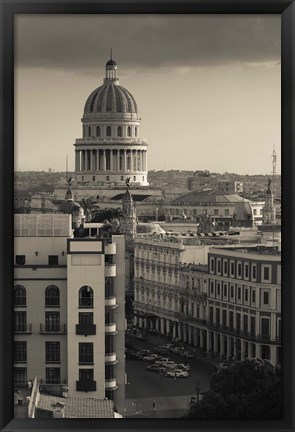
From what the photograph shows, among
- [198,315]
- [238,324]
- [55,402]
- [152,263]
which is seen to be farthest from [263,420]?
Result: [152,263]

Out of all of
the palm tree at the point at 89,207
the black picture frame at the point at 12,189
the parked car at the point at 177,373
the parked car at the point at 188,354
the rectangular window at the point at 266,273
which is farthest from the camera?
the palm tree at the point at 89,207

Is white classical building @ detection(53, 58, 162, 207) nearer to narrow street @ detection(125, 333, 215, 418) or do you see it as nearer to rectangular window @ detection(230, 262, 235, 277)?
rectangular window @ detection(230, 262, 235, 277)

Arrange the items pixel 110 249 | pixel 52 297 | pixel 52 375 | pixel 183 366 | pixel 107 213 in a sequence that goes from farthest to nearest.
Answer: pixel 107 213
pixel 183 366
pixel 110 249
pixel 52 297
pixel 52 375

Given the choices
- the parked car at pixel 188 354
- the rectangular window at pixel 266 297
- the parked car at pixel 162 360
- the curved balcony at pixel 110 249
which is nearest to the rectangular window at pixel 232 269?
the parked car at pixel 188 354

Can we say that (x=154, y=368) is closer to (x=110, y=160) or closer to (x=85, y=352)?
(x=85, y=352)

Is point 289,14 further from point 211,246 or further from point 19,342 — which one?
point 211,246

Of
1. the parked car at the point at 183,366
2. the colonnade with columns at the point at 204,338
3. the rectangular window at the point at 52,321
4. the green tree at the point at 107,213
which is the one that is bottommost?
the parked car at the point at 183,366

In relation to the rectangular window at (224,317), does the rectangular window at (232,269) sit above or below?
above

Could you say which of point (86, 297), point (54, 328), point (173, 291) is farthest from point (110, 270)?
point (173, 291)

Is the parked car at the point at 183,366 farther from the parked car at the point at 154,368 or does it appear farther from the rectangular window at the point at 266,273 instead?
the rectangular window at the point at 266,273
